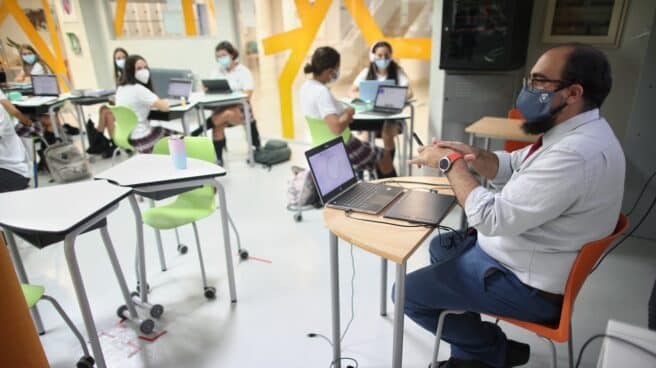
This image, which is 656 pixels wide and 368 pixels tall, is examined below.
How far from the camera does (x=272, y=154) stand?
4.77 metres

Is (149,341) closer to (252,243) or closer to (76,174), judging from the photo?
(252,243)

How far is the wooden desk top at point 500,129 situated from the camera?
2805mm

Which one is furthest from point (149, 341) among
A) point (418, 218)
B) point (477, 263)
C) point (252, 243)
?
point (477, 263)

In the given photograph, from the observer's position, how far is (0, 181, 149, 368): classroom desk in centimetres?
154

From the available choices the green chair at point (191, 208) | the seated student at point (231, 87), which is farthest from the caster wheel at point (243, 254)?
the seated student at point (231, 87)

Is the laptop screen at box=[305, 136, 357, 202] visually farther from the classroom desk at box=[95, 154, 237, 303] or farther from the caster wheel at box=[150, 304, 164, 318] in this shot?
the caster wheel at box=[150, 304, 164, 318]

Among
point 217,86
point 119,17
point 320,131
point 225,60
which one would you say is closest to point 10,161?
point 320,131

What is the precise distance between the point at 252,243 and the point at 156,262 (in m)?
0.67

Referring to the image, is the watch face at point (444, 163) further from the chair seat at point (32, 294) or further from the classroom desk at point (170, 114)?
the classroom desk at point (170, 114)

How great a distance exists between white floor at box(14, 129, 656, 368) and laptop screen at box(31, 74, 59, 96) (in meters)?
2.80

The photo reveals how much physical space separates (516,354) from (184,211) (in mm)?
1867

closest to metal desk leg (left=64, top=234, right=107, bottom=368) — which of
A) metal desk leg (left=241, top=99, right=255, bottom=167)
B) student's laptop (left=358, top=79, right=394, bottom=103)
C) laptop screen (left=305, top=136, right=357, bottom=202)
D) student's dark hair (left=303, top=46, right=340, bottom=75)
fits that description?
laptop screen (left=305, top=136, right=357, bottom=202)

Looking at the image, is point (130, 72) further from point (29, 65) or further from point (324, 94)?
point (29, 65)

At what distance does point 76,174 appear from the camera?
14.0 feet
